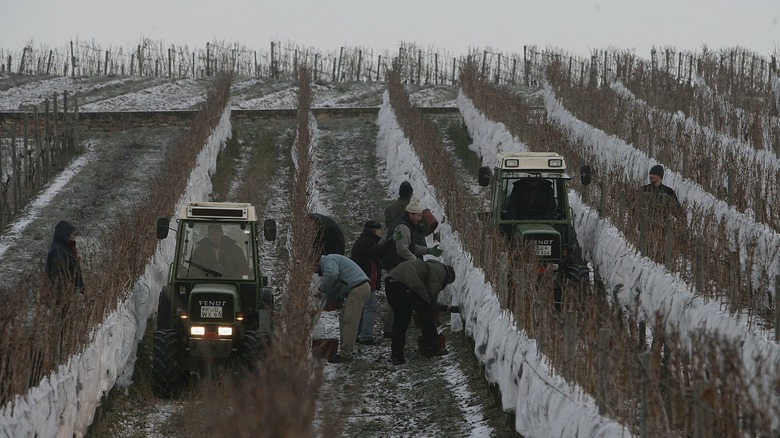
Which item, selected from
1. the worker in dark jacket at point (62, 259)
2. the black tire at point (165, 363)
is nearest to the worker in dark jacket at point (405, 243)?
the black tire at point (165, 363)

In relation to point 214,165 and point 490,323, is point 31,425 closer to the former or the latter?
point 490,323

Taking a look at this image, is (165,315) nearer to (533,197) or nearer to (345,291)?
(345,291)

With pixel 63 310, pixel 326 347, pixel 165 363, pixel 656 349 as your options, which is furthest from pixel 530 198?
pixel 656 349

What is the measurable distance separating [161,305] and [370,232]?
3.14 meters

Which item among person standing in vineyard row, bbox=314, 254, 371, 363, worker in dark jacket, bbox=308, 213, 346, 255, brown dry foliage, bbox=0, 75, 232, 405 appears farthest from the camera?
worker in dark jacket, bbox=308, 213, 346, 255

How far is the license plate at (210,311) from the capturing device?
11070mm

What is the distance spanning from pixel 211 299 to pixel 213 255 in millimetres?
679

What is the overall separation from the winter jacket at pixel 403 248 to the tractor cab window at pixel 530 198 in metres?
1.17

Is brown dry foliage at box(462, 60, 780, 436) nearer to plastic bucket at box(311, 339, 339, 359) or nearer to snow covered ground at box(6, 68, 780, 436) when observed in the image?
snow covered ground at box(6, 68, 780, 436)

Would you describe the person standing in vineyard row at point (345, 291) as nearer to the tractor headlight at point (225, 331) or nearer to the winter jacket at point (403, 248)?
the winter jacket at point (403, 248)

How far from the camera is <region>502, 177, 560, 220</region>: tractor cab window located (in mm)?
14109

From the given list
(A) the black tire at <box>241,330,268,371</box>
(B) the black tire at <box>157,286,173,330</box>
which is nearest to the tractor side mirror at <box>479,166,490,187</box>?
(A) the black tire at <box>241,330,268,371</box>

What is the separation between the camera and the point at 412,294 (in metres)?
12.4

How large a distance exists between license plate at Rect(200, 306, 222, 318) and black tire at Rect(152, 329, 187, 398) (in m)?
0.31
